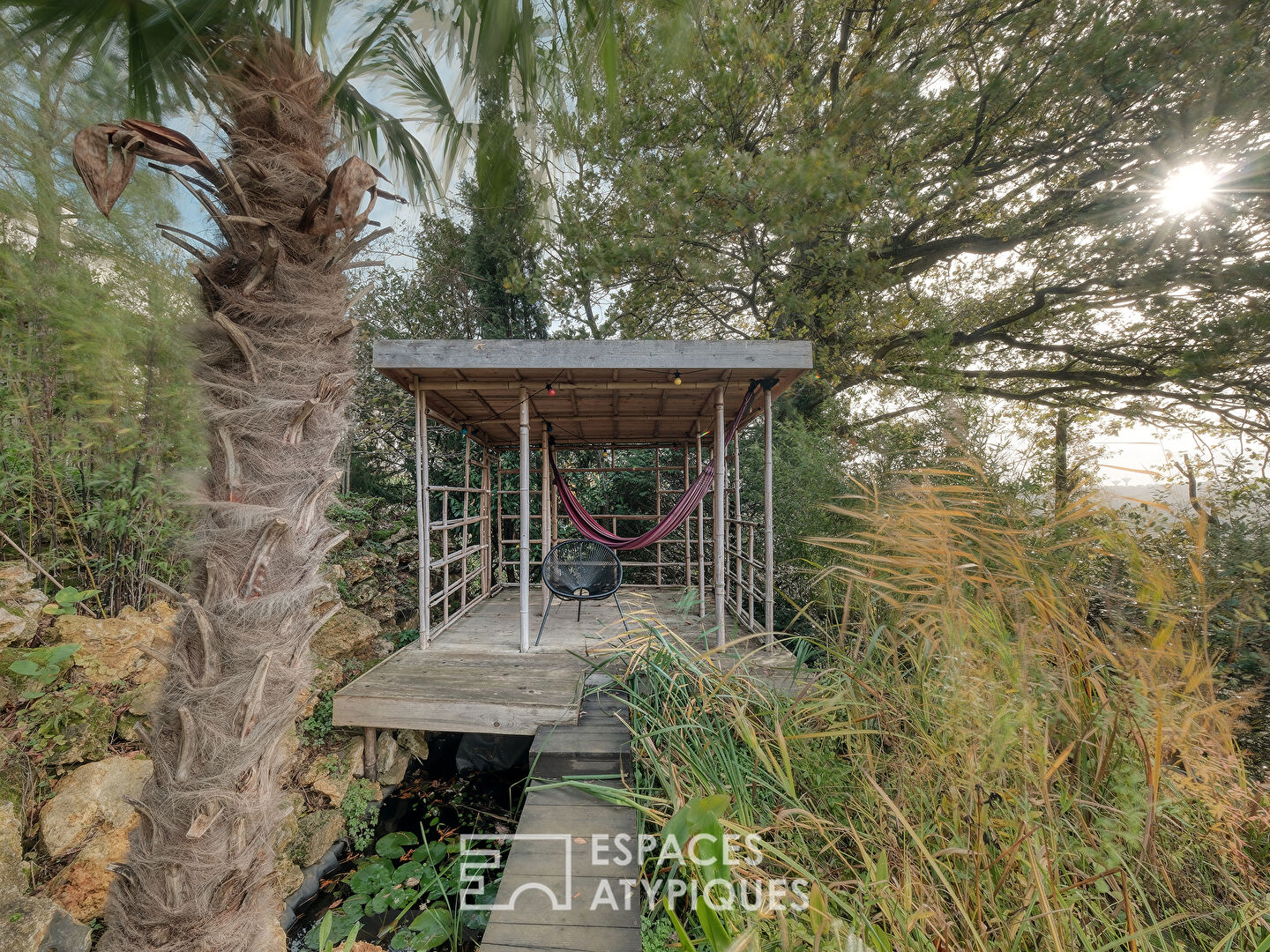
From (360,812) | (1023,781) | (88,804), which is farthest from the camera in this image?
(360,812)

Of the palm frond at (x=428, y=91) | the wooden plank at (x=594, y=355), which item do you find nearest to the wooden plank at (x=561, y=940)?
the wooden plank at (x=594, y=355)

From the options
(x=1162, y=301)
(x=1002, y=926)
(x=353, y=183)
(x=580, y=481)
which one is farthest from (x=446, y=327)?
(x=1162, y=301)

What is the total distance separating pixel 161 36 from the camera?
4.20 ft

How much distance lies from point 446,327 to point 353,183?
5203 millimetres

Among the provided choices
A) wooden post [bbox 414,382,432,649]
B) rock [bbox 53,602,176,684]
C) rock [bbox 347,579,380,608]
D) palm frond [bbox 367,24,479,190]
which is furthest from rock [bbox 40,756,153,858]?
palm frond [bbox 367,24,479,190]

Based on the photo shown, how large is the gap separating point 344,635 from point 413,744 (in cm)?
83

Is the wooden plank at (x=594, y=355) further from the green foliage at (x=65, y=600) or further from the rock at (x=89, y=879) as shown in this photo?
the rock at (x=89, y=879)

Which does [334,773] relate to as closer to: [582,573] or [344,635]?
[344,635]

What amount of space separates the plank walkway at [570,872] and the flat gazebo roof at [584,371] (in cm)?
190

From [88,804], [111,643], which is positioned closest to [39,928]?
[88,804]

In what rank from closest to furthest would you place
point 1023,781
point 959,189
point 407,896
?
point 1023,781 < point 407,896 < point 959,189

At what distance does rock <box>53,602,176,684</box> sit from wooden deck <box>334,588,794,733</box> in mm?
793

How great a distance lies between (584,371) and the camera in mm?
2764

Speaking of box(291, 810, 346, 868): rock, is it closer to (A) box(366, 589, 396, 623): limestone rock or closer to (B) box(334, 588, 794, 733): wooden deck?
(B) box(334, 588, 794, 733): wooden deck
